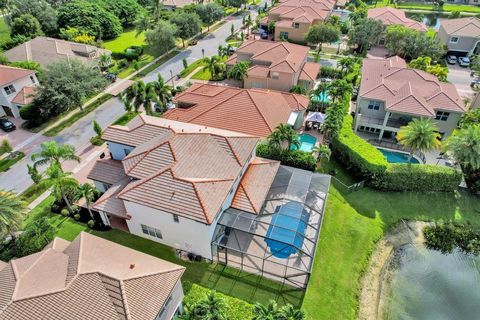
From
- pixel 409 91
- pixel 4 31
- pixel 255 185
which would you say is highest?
pixel 409 91

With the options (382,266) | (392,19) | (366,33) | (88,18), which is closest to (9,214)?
(382,266)

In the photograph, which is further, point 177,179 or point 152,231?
point 152,231

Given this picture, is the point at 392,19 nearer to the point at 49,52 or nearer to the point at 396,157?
the point at 396,157

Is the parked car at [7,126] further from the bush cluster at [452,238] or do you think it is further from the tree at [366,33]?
the tree at [366,33]

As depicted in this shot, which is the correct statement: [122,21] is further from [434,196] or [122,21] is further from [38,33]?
[434,196]

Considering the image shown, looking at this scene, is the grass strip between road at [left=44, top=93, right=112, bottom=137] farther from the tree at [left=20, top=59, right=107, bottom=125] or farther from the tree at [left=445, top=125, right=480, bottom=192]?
the tree at [left=445, top=125, right=480, bottom=192]

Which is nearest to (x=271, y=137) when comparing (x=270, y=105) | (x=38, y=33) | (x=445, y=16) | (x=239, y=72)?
(x=270, y=105)
